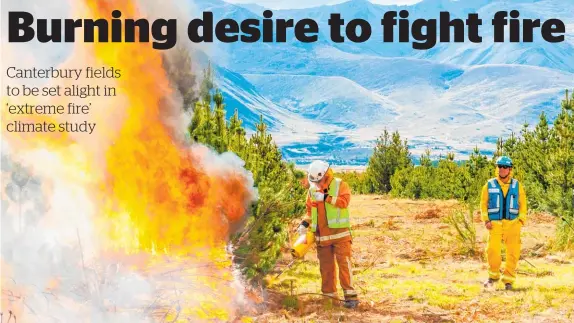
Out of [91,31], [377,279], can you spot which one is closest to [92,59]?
[91,31]

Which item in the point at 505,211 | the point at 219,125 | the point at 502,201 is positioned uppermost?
the point at 219,125


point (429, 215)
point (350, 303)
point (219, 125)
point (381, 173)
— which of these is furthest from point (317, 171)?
point (381, 173)

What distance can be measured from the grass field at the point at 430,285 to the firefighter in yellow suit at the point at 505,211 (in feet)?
1.90

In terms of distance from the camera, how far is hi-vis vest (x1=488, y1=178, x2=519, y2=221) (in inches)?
509

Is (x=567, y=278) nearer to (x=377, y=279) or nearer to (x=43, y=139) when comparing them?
(x=377, y=279)

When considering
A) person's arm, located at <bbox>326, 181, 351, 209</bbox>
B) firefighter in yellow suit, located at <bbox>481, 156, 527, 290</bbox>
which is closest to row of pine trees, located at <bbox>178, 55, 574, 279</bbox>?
person's arm, located at <bbox>326, 181, 351, 209</bbox>

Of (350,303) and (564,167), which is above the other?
(564,167)

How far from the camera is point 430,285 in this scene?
45.9 ft

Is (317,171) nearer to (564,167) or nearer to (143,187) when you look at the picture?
(143,187)

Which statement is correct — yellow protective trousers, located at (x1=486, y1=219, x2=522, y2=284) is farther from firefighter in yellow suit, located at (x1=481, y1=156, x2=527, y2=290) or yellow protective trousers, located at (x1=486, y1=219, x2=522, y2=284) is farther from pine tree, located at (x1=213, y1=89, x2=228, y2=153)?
pine tree, located at (x1=213, y1=89, x2=228, y2=153)

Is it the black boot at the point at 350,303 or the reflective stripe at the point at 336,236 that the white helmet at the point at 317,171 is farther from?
the black boot at the point at 350,303

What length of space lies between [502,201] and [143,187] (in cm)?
630

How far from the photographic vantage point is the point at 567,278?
14.2 meters

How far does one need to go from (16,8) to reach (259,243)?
4.66 meters
